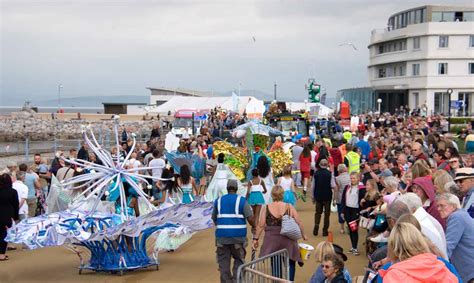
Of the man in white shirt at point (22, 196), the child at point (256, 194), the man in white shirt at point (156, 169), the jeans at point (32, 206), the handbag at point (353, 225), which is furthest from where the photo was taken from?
the man in white shirt at point (156, 169)

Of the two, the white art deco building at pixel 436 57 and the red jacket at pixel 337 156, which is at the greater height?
the white art deco building at pixel 436 57

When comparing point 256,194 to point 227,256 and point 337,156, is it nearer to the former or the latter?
point 227,256

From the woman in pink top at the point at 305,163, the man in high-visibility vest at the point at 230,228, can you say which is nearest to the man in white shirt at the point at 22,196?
the man in high-visibility vest at the point at 230,228

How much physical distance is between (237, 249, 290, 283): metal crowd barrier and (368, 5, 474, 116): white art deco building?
186 feet

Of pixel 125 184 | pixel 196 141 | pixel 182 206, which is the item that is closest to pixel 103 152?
pixel 125 184

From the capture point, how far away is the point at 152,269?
1209 cm

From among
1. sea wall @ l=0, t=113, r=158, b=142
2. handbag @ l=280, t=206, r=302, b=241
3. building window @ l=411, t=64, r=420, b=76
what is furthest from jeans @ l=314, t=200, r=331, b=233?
building window @ l=411, t=64, r=420, b=76

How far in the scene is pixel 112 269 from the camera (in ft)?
38.4

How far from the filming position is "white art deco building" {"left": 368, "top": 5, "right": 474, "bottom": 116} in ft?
211

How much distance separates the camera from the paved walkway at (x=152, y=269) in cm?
1151

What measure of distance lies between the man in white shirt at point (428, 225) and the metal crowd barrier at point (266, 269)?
149cm

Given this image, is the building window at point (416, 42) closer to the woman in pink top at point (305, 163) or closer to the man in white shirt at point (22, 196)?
the woman in pink top at point (305, 163)

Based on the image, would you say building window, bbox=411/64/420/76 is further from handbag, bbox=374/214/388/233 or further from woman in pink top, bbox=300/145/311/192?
handbag, bbox=374/214/388/233

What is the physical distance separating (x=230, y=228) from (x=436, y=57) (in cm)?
5879
